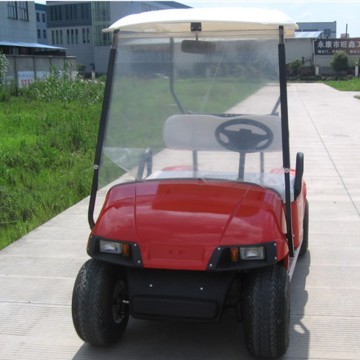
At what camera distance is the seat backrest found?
3564 mm

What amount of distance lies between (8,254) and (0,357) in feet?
5.89

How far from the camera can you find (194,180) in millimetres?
3352

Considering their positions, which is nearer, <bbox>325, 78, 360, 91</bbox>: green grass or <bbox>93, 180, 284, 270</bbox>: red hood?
<bbox>93, 180, 284, 270</bbox>: red hood

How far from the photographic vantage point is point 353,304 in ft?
12.3

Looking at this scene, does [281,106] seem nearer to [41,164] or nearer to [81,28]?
[41,164]

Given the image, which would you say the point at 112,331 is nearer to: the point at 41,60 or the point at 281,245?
the point at 281,245

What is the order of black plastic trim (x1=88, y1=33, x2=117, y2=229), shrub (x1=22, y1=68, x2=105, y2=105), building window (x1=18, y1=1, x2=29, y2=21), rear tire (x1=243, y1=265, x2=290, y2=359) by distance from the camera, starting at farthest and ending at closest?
building window (x1=18, y1=1, x2=29, y2=21) < shrub (x1=22, y1=68, x2=105, y2=105) < black plastic trim (x1=88, y1=33, x2=117, y2=229) < rear tire (x1=243, y1=265, x2=290, y2=359)

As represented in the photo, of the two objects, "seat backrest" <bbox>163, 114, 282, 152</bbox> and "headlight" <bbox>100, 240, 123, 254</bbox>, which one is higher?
"seat backrest" <bbox>163, 114, 282, 152</bbox>

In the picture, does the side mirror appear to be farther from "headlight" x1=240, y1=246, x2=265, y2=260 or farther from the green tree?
the green tree

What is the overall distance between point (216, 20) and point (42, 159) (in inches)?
245

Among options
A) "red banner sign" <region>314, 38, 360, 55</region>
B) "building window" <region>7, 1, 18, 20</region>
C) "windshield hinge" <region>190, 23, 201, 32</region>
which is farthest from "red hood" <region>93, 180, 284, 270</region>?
"red banner sign" <region>314, 38, 360, 55</region>

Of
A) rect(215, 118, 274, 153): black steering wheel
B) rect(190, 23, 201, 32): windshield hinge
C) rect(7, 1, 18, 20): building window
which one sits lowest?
rect(215, 118, 274, 153): black steering wheel

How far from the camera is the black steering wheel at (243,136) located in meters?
3.45

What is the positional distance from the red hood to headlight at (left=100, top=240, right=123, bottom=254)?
32mm
